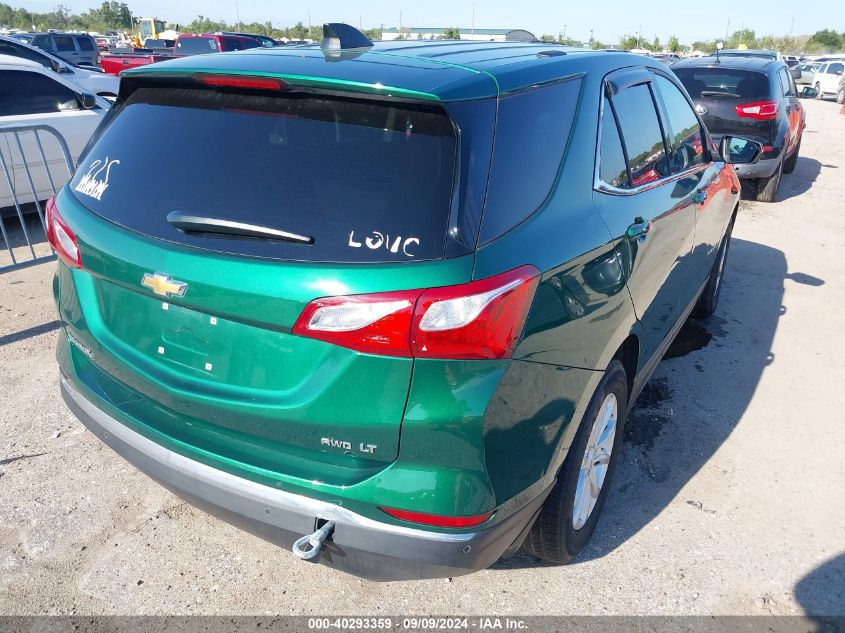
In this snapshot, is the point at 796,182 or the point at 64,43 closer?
the point at 796,182

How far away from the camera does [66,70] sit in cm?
973

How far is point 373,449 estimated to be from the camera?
188cm

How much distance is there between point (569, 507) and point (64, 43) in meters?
30.6

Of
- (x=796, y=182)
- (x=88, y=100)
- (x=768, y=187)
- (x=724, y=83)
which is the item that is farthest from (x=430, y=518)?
(x=796, y=182)

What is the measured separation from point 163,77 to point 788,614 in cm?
294

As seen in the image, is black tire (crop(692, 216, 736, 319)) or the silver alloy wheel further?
black tire (crop(692, 216, 736, 319))

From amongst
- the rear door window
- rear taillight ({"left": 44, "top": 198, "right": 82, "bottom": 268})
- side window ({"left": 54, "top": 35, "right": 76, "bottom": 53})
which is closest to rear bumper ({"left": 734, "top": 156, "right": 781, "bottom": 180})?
rear taillight ({"left": 44, "top": 198, "right": 82, "bottom": 268})

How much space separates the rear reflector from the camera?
2.02 meters

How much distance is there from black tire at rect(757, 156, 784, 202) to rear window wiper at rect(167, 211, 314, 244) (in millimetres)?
8988

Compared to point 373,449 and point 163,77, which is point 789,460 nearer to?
point 373,449

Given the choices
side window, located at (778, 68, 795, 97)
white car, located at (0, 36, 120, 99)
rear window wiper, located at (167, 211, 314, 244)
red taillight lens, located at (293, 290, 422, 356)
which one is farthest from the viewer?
white car, located at (0, 36, 120, 99)

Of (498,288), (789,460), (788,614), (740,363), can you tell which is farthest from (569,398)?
(740,363)

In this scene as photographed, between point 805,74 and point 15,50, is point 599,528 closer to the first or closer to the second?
point 15,50

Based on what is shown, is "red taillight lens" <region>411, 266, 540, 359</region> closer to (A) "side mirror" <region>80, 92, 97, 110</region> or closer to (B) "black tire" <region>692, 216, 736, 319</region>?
(B) "black tire" <region>692, 216, 736, 319</region>
